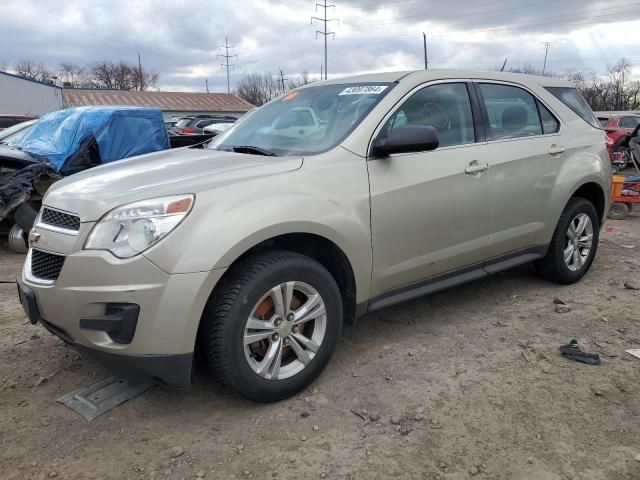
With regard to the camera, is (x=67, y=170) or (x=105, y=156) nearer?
(x=67, y=170)

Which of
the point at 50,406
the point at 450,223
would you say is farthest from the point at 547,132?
the point at 50,406

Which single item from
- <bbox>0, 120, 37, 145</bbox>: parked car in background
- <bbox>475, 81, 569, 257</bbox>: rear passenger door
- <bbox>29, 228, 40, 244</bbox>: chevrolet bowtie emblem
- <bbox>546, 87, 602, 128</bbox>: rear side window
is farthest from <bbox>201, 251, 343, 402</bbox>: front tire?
<bbox>0, 120, 37, 145</bbox>: parked car in background

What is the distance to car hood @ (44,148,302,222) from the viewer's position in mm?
2590

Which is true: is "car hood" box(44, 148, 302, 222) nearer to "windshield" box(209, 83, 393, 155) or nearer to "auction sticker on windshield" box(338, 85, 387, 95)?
"windshield" box(209, 83, 393, 155)

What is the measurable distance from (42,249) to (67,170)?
4782 millimetres

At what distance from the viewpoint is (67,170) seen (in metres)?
7.03

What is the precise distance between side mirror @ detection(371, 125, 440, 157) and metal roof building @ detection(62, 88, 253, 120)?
43.2m

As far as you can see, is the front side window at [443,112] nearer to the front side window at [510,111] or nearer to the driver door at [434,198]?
the driver door at [434,198]

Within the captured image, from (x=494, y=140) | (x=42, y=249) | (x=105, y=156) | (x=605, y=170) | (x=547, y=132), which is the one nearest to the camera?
(x=42, y=249)

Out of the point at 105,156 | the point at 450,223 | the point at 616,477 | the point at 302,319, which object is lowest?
the point at 616,477

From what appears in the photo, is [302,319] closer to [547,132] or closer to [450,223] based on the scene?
[450,223]

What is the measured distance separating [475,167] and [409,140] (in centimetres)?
79

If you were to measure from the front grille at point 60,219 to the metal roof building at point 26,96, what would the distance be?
110ft

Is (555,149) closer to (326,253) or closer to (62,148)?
(326,253)
